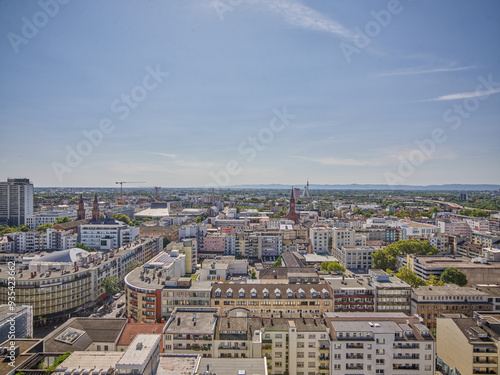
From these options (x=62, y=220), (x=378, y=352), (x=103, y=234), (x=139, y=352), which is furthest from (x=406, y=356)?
(x=62, y=220)

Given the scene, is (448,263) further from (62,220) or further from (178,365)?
(62,220)

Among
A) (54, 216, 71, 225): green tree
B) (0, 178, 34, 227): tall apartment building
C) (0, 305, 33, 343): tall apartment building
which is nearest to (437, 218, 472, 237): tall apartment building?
(0, 305, 33, 343): tall apartment building

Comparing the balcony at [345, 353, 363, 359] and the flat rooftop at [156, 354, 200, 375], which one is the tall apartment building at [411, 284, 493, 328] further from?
the flat rooftop at [156, 354, 200, 375]

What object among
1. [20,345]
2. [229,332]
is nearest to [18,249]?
[20,345]

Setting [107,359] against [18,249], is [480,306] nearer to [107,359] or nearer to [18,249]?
[107,359]

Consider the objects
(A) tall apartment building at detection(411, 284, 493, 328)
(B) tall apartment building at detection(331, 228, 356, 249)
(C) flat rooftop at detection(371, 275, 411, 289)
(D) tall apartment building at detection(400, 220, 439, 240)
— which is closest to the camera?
(A) tall apartment building at detection(411, 284, 493, 328)
